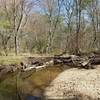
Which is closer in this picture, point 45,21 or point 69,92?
point 69,92

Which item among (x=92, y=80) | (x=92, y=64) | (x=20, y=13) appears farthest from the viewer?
(x=20, y=13)

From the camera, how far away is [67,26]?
55.9m

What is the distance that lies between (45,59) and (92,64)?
8.68 m

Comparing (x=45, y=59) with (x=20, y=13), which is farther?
(x=20, y=13)

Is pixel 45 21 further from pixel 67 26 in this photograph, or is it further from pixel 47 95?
pixel 47 95

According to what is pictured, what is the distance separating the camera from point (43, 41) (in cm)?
5594

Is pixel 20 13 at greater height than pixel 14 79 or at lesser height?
greater

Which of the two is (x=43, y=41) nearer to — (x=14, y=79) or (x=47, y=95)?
(x=14, y=79)

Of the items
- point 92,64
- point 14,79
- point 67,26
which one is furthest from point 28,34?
point 14,79

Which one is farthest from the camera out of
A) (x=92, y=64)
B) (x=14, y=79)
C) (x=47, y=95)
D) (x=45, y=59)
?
A: (x=45, y=59)

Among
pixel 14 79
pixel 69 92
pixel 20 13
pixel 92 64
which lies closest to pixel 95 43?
pixel 20 13

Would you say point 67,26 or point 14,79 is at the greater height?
point 67,26

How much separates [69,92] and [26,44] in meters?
48.5

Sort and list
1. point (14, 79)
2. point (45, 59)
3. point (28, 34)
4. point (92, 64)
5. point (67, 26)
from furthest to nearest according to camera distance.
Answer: point (28, 34)
point (67, 26)
point (45, 59)
point (92, 64)
point (14, 79)
